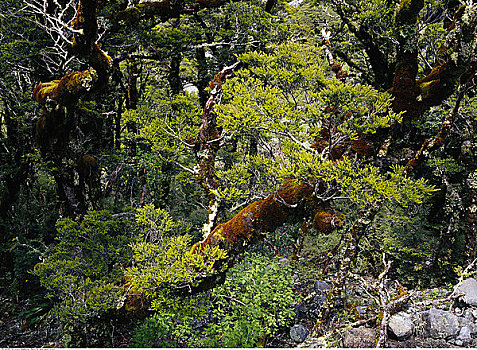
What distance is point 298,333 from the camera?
6.54 meters

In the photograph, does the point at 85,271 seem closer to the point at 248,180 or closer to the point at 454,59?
the point at 248,180

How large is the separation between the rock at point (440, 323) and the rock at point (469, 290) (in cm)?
46

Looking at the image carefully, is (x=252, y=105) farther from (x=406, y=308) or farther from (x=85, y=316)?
(x=406, y=308)

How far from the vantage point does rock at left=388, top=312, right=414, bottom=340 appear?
567 centimetres

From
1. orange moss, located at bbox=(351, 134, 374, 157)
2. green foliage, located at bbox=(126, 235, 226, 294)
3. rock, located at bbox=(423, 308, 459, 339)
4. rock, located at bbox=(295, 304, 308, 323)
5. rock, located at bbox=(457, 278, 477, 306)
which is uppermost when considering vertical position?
orange moss, located at bbox=(351, 134, 374, 157)

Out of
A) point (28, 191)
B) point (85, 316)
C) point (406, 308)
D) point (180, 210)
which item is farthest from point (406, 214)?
point (28, 191)

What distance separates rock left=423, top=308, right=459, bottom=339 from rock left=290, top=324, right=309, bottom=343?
235 cm

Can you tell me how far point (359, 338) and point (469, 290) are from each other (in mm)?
2525

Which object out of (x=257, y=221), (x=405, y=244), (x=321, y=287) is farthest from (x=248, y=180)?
(x=405, y=244)

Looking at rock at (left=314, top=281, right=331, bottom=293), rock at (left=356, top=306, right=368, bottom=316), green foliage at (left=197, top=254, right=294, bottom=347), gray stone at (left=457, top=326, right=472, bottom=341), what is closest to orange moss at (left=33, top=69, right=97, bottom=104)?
green foliage at (left=197, top=254, right=294, bottom=347)

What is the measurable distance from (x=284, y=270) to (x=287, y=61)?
13.9 feet

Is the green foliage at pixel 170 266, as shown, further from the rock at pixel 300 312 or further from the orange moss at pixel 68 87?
the rock at pixel 300 312

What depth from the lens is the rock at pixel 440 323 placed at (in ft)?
18.3

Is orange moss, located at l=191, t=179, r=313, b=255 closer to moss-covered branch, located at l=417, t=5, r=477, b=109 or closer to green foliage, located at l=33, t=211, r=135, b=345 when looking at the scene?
green foliage, located at l=33, t=211, r=135, b=345
